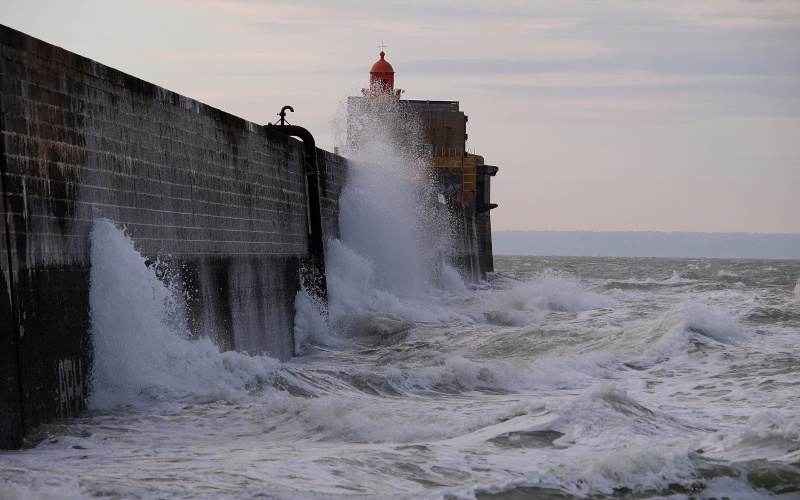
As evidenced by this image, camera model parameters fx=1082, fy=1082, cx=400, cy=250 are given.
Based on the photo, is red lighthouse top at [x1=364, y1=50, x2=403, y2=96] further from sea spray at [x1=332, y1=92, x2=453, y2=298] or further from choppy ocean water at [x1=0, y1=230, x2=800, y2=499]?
choppy ocean water at [x1=0, y1=230, x2=800, y2=499]

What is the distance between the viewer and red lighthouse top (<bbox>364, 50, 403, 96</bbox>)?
37.6 metres

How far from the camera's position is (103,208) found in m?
8.96

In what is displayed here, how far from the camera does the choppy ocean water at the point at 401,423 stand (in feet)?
21.0

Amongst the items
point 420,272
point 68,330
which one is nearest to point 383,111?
point 420,272

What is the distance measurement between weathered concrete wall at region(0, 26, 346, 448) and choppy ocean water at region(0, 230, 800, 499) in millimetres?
330

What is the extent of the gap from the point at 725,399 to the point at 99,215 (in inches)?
245

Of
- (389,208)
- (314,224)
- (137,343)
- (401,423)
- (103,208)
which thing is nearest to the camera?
(401,423)

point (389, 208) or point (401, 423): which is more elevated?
point (389, 208)

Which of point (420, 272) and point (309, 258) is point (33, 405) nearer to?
point (309, 258)

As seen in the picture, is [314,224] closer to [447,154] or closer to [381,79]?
[381,79]

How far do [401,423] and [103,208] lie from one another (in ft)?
10.0

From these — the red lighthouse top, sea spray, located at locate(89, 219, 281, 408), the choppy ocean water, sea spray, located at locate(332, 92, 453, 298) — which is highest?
the red lighthouse top

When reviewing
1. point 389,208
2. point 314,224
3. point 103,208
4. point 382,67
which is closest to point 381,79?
point 382,67

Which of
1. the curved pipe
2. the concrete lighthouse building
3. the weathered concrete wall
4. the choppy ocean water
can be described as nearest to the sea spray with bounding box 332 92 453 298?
the concrete lighthouse building
